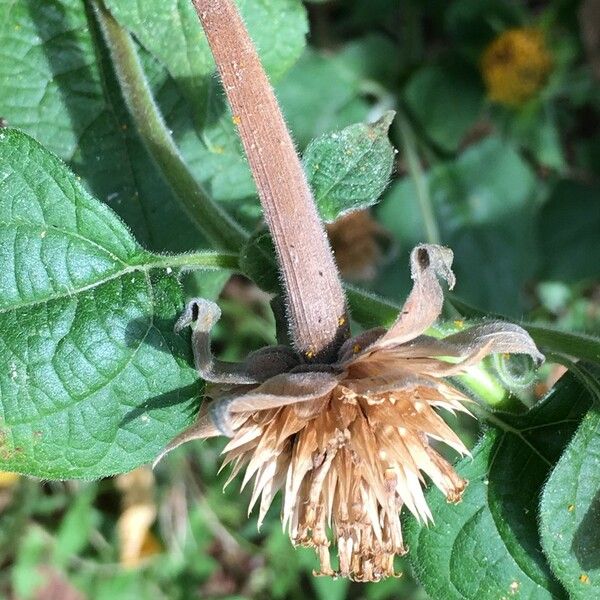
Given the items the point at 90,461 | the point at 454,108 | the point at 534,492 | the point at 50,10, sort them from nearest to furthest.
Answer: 1. the point at 90,461
2. the point at 534,492
3. the point at 50,10
4. the point at 454,108

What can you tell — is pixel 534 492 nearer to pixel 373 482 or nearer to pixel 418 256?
pixel 373 482

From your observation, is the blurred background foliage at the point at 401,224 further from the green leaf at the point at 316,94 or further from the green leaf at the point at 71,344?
the green leaf at the point at 71,344

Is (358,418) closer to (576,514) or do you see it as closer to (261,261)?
(261,261)

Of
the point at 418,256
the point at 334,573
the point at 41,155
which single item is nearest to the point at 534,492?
the point at 334,573

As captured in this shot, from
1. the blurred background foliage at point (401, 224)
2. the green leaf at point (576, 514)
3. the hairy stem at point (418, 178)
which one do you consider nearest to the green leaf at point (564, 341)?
the green leaf at point (576, 514)

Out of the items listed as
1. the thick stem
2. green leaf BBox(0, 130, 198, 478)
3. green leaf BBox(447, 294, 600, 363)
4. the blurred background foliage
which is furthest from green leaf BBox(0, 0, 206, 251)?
the blurred background foliage
